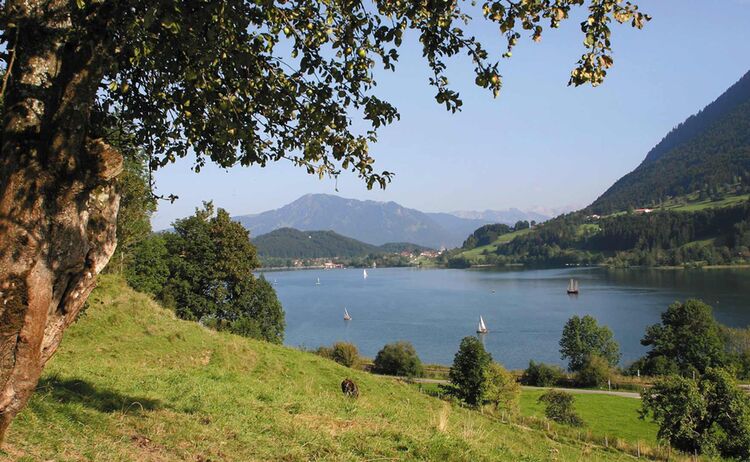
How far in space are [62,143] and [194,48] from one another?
119cm

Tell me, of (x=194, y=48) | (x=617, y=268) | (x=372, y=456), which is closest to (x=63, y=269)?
(x=194, y=48)

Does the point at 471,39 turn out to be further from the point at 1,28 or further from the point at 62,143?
the point at 1,28

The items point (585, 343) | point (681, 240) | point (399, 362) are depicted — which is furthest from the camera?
point (681, 240)

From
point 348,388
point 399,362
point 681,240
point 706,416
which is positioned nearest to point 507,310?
point 399,362

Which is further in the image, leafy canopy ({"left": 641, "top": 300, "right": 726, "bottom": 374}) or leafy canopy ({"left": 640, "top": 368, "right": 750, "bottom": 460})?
leafy canopy ({"left": 641, "top": 300, "right": 726, "bottom": 374})

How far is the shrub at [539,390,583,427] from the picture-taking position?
33.2 m

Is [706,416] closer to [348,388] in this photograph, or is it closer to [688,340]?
[348,388]

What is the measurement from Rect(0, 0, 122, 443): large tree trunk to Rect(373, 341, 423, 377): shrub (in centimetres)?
4366

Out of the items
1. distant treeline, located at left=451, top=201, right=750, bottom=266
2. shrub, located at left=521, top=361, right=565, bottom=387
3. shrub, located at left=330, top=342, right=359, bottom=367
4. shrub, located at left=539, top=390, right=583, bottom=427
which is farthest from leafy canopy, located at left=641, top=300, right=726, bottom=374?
distant treeline, located at left=451, top=201, right=750, bottom=266

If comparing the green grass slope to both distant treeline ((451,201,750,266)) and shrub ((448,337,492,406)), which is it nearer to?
shrub ((448,337,492,406))

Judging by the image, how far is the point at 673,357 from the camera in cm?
5350

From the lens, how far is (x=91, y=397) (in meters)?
7.34

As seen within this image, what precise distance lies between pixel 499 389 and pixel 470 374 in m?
2.19

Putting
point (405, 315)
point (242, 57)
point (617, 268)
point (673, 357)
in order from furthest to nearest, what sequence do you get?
1. point (617, 268)
2. point (405, 315)
3. point (673, 357)
4. point (242, 57)
